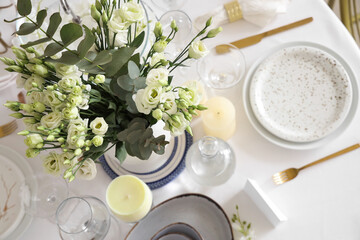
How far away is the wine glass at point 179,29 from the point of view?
992mm

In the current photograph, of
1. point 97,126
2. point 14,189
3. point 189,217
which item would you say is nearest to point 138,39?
point 97,126

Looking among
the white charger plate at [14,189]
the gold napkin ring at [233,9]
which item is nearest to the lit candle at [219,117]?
the gold napkin ring at [233,9]

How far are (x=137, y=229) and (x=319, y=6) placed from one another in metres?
0.85

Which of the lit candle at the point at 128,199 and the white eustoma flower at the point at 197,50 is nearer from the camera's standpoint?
the white eustoma flower at the point at 197,50

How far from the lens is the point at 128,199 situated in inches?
31.0

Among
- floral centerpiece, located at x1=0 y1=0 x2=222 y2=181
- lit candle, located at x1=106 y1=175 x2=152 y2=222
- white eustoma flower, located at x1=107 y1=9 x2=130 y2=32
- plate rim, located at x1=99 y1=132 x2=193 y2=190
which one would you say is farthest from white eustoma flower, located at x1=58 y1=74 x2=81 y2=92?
plate rim, located at x1=99 y1=132 x2=193 y2=190

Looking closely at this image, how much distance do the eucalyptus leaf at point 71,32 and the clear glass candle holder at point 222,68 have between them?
51 centimetres

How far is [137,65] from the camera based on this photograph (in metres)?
0.62

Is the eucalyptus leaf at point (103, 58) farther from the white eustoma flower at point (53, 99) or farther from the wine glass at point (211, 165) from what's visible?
the wine glass at point (211, 165)

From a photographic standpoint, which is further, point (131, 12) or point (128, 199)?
point (128, 199)

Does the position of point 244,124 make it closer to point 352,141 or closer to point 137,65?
point 352,141

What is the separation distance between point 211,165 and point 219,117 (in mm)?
129

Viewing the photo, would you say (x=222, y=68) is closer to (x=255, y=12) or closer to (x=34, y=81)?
(x=255, y=12)

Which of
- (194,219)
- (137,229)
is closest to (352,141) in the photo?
(194,219)
